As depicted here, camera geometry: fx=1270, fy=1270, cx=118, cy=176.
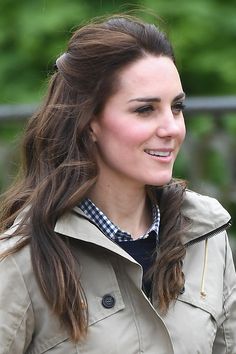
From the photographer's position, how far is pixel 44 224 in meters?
3.86

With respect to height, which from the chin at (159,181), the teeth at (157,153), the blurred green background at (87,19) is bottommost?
the blurred green background at (87,19)

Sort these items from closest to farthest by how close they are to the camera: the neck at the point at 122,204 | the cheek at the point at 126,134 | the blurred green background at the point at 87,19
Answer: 1. the cheek at the point at 126,134
2. the neck at the point at 122,204
3. the blurred green background at the point at 87,19

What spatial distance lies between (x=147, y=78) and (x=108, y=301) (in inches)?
27.3

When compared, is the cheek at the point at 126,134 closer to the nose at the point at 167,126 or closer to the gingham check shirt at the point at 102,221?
the nose at the point at 167,126

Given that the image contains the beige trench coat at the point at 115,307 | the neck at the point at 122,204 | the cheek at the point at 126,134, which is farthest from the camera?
the neck at the point at 122,204

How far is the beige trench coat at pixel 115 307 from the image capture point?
3.79 m

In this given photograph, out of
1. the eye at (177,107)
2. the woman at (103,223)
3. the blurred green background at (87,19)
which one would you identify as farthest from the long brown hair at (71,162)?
the blurred green background at (87,19)

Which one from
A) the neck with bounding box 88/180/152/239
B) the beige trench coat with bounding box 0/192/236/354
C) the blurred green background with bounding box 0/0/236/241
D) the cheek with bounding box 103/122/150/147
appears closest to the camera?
the beige trench coat with bounding box 0/192/236/354

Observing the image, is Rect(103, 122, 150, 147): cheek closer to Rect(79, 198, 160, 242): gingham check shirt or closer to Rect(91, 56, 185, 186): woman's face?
Rect(91, 56, 185, 186): woman's face

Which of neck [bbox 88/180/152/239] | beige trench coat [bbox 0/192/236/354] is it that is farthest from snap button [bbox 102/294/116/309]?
neck [bbox 88/180/152/239]

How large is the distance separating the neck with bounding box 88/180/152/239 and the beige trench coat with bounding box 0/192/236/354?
0.42 ft

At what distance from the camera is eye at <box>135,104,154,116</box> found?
12.8ft

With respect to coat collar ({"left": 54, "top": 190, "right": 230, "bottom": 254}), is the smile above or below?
above

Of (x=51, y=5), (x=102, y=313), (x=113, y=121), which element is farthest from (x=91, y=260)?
(x=51, y=5)
